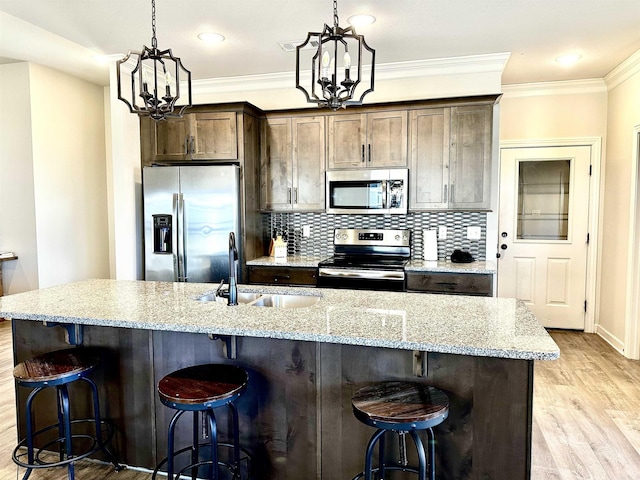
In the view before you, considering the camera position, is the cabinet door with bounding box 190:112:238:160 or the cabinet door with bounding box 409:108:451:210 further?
the cabinet door with bounding box 190:112:238:160

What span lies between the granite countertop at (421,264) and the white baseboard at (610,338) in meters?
1.54

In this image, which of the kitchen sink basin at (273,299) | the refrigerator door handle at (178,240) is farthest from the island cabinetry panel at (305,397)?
the refrigerator door handle at (178,240)

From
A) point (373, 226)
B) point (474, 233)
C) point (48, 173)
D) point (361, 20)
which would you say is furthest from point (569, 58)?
point (48, 173)

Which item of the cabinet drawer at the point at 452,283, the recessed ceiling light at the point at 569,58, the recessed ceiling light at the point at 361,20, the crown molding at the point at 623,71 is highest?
the recessed ceiling light at the point at 361,20

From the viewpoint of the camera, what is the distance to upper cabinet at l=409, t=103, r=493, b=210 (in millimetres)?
3764

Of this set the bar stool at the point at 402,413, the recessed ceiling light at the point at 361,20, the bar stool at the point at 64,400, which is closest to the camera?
the bar stool at the point at 402,413

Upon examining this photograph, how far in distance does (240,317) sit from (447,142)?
8.95ft

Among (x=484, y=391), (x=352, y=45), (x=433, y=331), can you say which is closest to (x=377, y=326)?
(x=433, y=331)

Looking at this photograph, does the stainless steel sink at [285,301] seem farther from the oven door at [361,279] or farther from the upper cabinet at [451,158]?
the upper cabinet at [451,158]

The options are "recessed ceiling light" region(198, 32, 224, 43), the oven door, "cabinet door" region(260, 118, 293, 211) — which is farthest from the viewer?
"cabinet door" region(260, 118, 293, 211)

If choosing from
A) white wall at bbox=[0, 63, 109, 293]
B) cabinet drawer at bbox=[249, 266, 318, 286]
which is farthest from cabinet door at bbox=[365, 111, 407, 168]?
white wall at bbox=[0, 63, 109, 293]

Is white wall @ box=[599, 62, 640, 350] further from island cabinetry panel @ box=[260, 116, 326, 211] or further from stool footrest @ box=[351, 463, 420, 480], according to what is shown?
stool footrest @ box=[351, 463, 420, 480]

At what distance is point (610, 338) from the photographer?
4.34m

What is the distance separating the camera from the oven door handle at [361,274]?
144 inches
